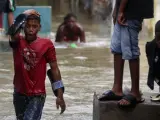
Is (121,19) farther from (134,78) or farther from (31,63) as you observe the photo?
(31,63)

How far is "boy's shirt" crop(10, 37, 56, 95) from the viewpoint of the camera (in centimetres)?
439

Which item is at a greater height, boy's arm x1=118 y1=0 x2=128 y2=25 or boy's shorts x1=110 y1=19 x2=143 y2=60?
boy's arm x1=118 y1=0 x2=128 y2=25

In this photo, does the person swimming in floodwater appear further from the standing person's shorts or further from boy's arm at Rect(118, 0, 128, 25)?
boy's arm at Rect(118, 0, 128, 25)

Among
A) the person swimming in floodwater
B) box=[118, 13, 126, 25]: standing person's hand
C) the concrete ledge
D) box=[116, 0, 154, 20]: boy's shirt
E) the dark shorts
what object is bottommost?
the person swimming in floodwater

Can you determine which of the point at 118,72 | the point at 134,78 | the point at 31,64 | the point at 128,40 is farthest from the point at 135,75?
the point at 31,64

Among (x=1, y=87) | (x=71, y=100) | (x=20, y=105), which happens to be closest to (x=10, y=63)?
(x=1, y=87)

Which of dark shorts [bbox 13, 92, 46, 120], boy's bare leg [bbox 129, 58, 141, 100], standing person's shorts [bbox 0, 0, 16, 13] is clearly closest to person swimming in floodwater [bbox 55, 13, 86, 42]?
standing person's shorts [bbox 0, 0, 16, 13]

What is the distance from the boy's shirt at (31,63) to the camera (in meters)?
4.39

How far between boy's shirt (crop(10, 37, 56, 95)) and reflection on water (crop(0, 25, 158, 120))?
150 centimetres

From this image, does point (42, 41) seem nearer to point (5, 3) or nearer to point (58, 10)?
point (5, 3)

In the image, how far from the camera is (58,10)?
25578 millimetres

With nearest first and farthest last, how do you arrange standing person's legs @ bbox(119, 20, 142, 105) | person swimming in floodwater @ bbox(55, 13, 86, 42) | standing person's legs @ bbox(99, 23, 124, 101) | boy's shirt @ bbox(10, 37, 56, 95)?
boy's shirt @ bbox(10, 37, 56, 95) < standing person's legs @ bbox(119, 20, 142, 105) < standing person's legs @ bbox(99, 23, 124, 101) < person swimming in floodwater @ bbox(55, 13, 86, 42)

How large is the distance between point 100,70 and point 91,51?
9.46 feet

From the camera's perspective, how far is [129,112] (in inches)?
198
